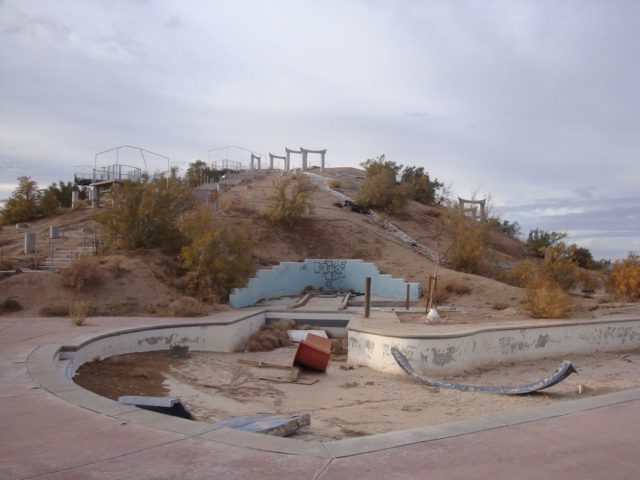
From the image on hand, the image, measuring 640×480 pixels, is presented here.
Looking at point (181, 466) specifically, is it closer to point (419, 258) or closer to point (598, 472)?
point (598, 472)

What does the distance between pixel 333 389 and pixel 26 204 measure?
1151 inches

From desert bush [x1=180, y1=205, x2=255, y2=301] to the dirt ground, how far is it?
21.3ft

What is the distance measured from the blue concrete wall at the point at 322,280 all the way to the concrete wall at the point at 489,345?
992cm

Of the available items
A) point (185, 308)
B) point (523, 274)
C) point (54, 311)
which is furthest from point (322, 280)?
point (54, 311)

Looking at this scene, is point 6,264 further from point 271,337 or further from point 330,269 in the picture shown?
point 330,269

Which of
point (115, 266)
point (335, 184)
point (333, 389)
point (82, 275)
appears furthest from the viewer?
point (335, 184)

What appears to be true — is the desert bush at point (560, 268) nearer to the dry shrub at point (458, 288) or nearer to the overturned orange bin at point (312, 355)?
the dry shrub at point (458, 288)

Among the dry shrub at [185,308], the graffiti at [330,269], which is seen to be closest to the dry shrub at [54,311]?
the dry shrub at [185,308]

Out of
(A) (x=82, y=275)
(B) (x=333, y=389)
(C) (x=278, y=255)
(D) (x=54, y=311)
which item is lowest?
(B) (x=333, y=389)

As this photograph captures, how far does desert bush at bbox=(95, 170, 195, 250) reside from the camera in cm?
2538

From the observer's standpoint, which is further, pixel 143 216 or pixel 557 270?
pixel 557 270

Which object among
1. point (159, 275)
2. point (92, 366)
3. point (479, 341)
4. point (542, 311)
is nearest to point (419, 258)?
point (542, 311)

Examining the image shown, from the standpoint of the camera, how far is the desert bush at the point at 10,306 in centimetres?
1911

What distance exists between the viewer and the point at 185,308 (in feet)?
64.0
